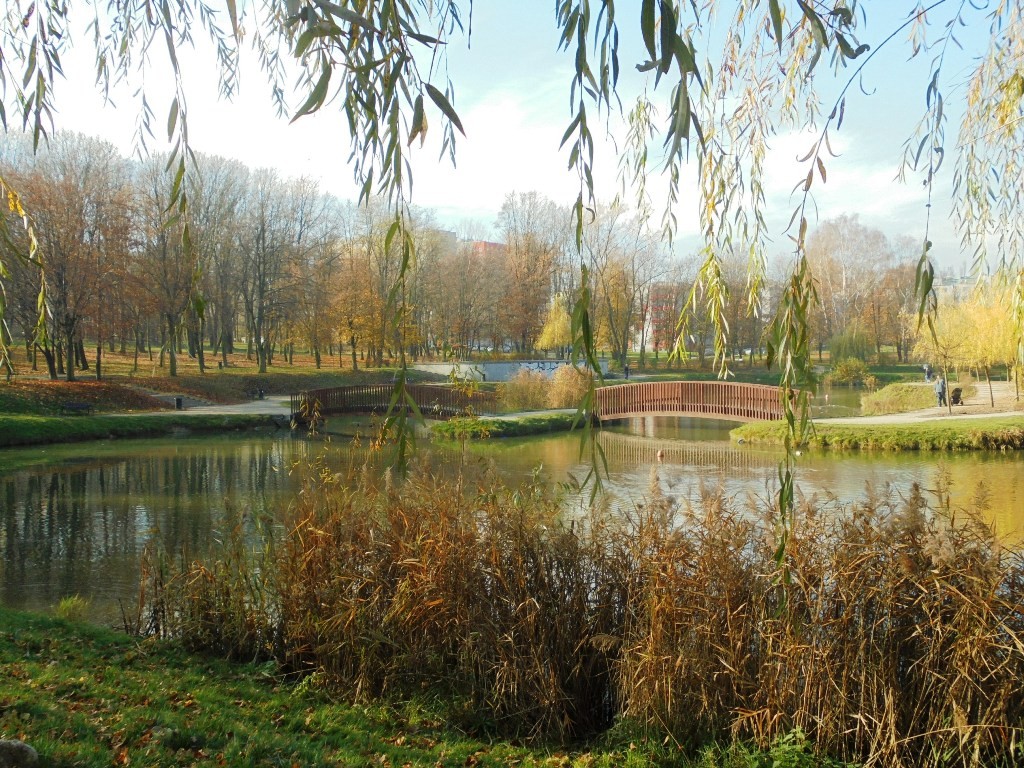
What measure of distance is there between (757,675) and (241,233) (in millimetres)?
36520

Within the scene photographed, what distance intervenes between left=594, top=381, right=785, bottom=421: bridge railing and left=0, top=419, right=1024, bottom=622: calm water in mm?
1056

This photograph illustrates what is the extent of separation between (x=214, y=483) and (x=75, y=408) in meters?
12.0

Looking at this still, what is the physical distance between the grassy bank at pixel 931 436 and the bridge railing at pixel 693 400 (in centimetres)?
355

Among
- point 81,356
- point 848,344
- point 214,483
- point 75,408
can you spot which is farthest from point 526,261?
point 848,344

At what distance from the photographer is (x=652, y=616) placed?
4.08m

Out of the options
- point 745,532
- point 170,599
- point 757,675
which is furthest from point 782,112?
point 170,599

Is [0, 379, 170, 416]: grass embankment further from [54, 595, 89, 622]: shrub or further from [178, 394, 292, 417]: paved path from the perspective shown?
[54, 595, 89, 622]: shrub

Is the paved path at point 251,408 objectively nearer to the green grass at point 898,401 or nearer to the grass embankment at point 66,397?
the grass embankment at point 66,397

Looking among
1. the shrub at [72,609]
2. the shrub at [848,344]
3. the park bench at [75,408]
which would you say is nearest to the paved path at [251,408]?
the park bench at [75,408]

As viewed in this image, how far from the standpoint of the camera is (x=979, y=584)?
11.8 ft

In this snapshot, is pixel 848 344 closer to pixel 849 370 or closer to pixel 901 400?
pixel 849 370

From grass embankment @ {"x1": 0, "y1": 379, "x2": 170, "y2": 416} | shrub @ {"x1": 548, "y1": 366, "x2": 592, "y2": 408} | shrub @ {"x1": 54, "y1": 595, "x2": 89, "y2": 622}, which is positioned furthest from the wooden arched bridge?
shrub @ {"x1": 54, "y1": 595, "x2": 89, "y2": 622}

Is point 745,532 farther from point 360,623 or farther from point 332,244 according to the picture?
point 332,244

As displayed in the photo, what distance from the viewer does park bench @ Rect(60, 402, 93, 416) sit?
23.0 meters
